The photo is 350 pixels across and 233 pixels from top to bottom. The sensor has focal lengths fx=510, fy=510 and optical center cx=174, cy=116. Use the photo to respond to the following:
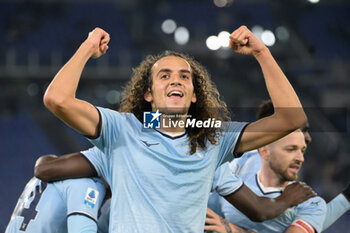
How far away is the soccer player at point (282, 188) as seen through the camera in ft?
9.92

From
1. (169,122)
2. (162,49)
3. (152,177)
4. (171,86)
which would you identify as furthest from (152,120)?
(162,49)

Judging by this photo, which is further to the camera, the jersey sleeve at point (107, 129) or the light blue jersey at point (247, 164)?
the light blue jersey at point (247, 164)

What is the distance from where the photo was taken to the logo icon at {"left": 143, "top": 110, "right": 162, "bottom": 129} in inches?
92.0

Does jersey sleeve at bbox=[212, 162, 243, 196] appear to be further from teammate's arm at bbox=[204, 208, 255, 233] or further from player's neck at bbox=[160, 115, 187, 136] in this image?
player's neck at bbox=[160, 115, 187, 136]

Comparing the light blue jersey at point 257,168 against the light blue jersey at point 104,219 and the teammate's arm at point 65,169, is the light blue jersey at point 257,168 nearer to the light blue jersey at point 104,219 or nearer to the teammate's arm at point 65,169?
the light blue jersey at point 104,219

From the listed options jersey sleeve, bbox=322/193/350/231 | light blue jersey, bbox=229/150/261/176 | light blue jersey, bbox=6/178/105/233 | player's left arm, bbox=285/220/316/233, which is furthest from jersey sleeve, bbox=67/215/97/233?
jersey sleeve, bbox=322/193/350/231

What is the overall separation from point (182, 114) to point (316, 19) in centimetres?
1193

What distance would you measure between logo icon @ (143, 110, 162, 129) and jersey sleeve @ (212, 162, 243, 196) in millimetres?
506

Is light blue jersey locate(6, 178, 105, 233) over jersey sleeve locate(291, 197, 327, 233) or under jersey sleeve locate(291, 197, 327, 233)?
over

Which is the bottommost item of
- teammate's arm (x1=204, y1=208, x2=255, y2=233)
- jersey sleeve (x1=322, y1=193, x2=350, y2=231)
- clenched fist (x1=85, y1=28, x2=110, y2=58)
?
jersey sleeve (x1=322, y1=193, x2=350, y2=231)

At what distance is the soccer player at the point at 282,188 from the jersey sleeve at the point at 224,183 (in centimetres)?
44

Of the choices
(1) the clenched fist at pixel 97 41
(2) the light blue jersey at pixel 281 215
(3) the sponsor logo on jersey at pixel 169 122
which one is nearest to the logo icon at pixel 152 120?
(3) the sponsor logo on jersey at pixel 169 122

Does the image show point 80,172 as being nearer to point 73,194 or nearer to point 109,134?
point 73,194

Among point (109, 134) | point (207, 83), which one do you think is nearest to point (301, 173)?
point (207, 83)
